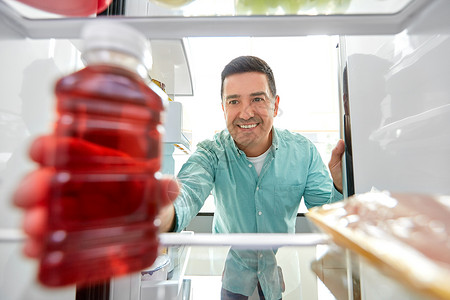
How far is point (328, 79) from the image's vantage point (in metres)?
2.97

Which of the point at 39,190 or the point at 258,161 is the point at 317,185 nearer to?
the point at 258,161

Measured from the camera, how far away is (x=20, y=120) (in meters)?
0.47

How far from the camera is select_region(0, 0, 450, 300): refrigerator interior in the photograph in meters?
0.43

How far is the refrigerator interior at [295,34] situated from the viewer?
434mm

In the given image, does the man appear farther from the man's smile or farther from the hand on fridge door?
the hand on fridge door

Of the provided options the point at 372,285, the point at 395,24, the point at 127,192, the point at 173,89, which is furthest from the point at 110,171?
the point at 173,89

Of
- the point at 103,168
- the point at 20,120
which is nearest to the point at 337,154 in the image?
the point at 103,168

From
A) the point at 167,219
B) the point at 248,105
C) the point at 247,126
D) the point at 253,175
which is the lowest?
the point at 167,219

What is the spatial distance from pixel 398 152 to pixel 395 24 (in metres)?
0.28

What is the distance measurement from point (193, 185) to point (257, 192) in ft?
1.42

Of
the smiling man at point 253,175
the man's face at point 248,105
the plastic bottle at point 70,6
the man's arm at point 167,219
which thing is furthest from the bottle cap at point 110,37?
the man's face at point 248,105

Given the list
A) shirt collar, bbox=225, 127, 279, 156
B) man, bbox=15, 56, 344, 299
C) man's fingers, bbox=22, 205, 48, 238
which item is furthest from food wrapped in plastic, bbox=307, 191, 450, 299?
shirt collar, bbox=225, 127, 279, 156

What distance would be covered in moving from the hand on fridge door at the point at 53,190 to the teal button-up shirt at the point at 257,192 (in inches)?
35.1

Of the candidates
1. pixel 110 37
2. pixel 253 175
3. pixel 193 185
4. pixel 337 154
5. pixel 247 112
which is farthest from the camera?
pixel 253 175
